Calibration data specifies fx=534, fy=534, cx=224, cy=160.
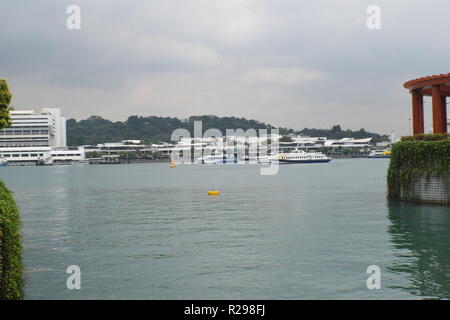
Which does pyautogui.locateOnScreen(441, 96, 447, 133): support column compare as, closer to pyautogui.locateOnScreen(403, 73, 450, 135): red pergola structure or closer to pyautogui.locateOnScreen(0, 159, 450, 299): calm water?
pyautogui.locateOnScreen(403, 73, 450, 135): red pergola structure

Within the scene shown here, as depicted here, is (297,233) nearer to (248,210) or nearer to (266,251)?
(266,251)

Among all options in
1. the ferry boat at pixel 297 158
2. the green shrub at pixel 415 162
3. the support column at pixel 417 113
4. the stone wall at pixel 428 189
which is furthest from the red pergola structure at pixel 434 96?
the ferry boat at pixel 297 158

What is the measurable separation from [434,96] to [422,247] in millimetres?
17180

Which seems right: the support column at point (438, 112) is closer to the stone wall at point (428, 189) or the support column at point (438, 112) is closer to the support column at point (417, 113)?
the support column at point (417, 113)

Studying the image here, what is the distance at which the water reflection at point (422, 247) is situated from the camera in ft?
53.5

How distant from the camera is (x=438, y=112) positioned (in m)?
36.8

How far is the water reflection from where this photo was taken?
16.3m

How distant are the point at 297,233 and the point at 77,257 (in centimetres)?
1079

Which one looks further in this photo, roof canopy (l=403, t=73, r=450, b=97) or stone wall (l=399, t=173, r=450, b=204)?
roof canopy (l=403, t=73, r=450, b=97)

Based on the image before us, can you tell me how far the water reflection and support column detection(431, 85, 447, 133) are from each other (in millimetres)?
6269

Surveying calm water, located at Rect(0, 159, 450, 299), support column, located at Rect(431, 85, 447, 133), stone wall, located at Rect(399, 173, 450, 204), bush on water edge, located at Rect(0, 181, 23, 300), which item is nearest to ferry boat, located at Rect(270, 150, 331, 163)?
support column, located at Rect(431, 85, 447, 133)

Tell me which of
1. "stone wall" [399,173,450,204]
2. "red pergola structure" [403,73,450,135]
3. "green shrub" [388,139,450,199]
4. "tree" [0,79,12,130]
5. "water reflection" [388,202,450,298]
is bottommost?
"water reflection" [388,202,450,298]
